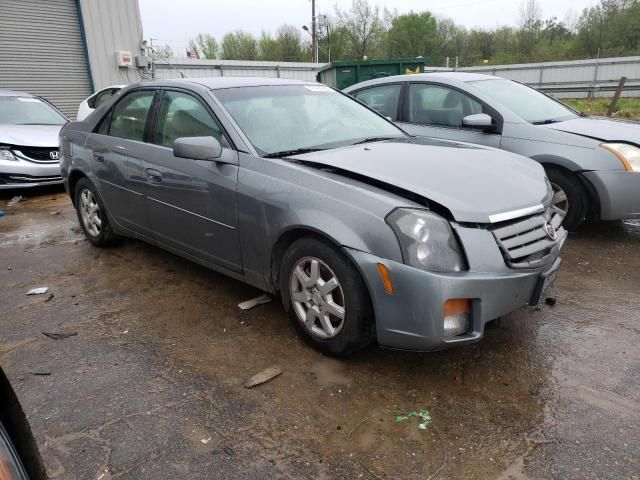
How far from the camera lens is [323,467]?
2.18 meters

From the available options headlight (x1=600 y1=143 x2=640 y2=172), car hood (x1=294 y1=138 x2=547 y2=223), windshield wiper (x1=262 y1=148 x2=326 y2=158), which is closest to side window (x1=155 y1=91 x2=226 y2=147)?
windshield wiper (x1=262 y1=148 x2=326 y2=158)

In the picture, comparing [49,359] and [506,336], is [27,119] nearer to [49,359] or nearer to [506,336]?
[49,359]

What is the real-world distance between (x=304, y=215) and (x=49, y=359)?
70.8 inches

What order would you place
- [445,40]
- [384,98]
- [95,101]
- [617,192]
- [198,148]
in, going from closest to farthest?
[198,148]
[617,192]
[384,98]
[95,101]
[445,40]

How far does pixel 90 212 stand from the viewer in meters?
5.04

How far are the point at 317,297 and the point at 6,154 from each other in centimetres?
676

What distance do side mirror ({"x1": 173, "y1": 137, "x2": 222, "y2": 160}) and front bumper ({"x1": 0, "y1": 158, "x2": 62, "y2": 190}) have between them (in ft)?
18.2

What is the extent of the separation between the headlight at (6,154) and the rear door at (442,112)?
574cm

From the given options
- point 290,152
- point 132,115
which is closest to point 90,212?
point 132,115

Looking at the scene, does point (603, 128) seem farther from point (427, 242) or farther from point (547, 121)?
point (427, 242)

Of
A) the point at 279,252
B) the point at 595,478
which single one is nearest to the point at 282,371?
the point at 279,252

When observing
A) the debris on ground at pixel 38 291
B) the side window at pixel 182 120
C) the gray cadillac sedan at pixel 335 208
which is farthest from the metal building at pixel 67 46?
the side window at pixel 182 120

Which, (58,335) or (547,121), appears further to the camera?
(547,121)

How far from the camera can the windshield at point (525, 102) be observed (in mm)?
5340
